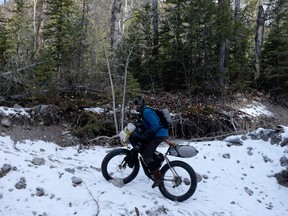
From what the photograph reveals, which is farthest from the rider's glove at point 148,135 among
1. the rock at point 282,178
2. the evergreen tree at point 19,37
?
the evergreen tree at point 19,37

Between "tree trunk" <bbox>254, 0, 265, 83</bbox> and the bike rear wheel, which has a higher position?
"tree trunk" <bbox>254, 0, 265, 83</bbox>

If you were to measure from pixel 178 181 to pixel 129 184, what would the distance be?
940mm

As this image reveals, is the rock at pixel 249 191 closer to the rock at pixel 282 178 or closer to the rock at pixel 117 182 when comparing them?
the rock at pixel 282 178

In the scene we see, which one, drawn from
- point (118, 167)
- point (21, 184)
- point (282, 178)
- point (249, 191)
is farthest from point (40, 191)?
point (282, 178)

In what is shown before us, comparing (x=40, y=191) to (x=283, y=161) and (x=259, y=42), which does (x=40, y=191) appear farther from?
(x=259, y=42)

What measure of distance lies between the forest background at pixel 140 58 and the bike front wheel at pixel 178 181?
3.59 meters

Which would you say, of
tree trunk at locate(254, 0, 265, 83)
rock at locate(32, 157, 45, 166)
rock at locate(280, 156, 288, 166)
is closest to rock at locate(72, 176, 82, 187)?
rock at locate(32, 157, 45, 166)

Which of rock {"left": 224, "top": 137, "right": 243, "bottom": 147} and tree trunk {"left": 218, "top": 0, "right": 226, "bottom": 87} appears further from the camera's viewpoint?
tree trunk {"left": 218, "top": 0, "right": 226, "bottom": 87}

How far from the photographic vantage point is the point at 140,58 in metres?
13.3

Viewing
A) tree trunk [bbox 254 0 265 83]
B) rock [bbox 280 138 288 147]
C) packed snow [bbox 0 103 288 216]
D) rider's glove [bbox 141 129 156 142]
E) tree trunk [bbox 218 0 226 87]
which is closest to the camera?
packed snow [bbox 0 103 288 216]

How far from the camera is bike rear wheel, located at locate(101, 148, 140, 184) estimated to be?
228 inches

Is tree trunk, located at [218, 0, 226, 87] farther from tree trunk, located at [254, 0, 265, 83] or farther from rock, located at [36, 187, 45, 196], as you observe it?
rock, located at [36, 187, 45, 196]

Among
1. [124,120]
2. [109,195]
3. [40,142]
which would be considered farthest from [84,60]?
[109,195]

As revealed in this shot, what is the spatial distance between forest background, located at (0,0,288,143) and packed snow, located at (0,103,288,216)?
8.36 feet
